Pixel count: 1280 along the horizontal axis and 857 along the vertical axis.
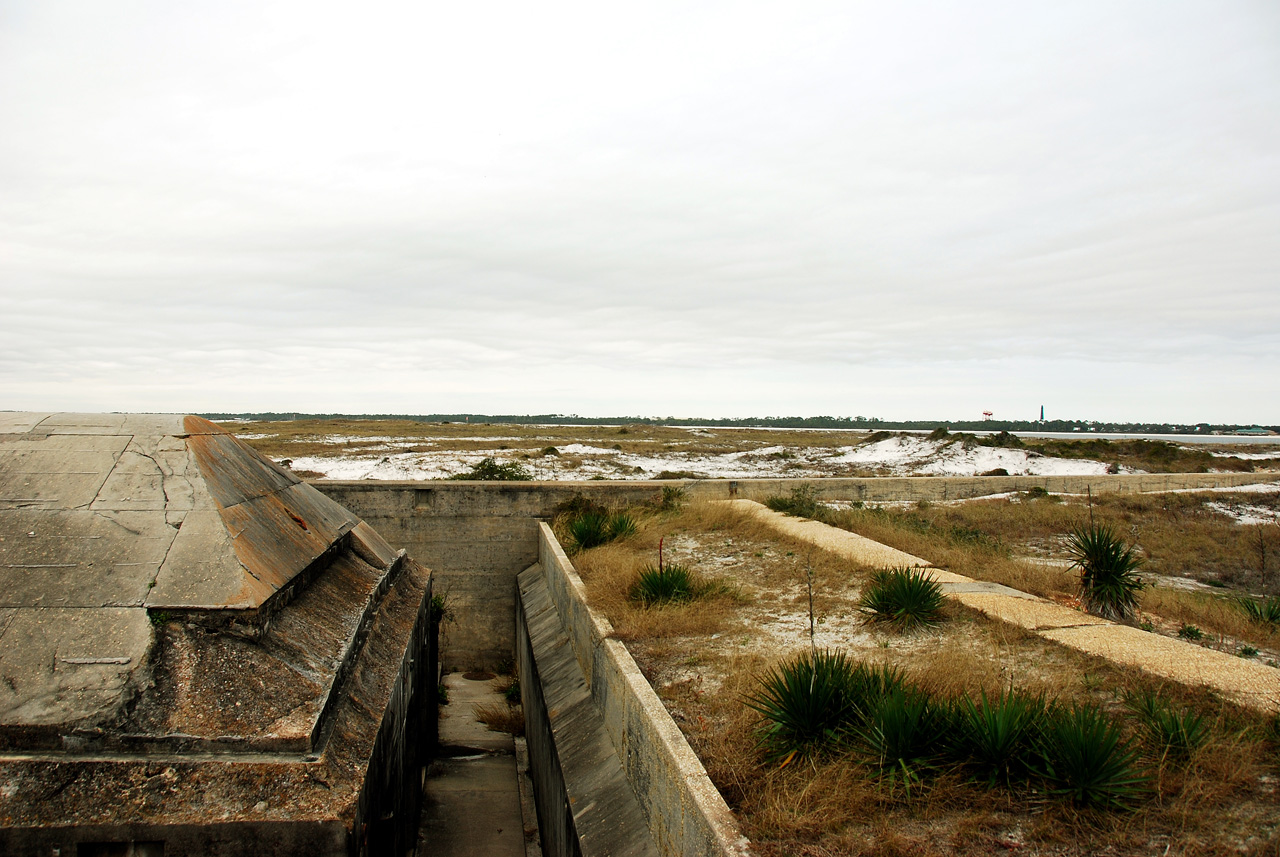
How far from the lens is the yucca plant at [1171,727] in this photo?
11.3ft

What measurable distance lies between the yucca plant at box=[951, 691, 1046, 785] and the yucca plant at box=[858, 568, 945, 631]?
89.6 inches

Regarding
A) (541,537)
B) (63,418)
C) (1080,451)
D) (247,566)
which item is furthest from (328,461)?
(1080,451)

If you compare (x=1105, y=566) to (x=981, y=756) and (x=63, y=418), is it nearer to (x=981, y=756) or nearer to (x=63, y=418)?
(x=981, y=756)

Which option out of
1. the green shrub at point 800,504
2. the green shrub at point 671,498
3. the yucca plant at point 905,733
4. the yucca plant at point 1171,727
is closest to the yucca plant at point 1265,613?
the yucca plant at point 1171,727

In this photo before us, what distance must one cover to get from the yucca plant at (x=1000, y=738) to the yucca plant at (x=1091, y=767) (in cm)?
11

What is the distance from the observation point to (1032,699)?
385 cm

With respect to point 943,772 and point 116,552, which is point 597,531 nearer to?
point 116,552

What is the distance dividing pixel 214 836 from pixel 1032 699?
4.00 meters

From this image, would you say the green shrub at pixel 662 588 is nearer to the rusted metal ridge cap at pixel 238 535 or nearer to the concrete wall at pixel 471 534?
the rusted metal ridge cap at pixel 238 535

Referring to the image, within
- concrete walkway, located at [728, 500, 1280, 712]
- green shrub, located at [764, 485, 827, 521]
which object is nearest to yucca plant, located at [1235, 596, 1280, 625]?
concrete walkway, located at [728, 500, 1280, 712]

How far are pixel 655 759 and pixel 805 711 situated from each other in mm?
854

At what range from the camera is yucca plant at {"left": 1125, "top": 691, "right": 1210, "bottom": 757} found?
3.45 metres

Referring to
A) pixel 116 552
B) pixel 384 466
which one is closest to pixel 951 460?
pixel 384 466

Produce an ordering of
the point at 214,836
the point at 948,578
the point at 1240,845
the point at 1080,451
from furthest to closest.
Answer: the point at 1080,451, the point at 948,578, the point at 214,836, the point at 1240,845
